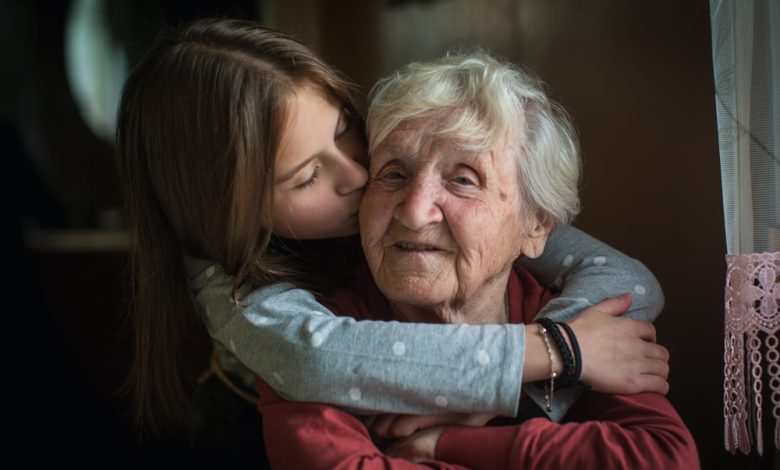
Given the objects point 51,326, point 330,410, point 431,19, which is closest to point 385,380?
point 330,410

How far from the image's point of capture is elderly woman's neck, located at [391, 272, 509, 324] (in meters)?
1.37

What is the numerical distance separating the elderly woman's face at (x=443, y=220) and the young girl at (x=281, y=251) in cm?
13

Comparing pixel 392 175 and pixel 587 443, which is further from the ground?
pixel 392 175

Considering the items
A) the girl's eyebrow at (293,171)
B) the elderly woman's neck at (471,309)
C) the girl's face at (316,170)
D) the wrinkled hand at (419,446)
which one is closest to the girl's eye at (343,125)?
the girl's face at (316,170)

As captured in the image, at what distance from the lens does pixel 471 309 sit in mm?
1414

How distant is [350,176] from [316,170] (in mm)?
80

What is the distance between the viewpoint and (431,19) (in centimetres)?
222

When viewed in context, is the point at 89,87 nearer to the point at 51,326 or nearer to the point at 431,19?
the point at 51,326

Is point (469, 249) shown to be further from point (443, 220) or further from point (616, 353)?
point (616, 353)

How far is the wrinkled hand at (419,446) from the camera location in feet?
3.93

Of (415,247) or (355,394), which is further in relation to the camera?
(415,247)

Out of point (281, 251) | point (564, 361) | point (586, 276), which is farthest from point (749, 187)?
point (281, 251)

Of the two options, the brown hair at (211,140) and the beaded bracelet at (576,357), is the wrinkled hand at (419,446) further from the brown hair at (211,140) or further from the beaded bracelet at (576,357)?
the brown hair at (211,140)

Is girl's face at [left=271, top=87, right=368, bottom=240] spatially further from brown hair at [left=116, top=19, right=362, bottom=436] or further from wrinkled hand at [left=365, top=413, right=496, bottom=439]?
wrinkled hand at [left=365, top=413, right=496, bottom=439]
